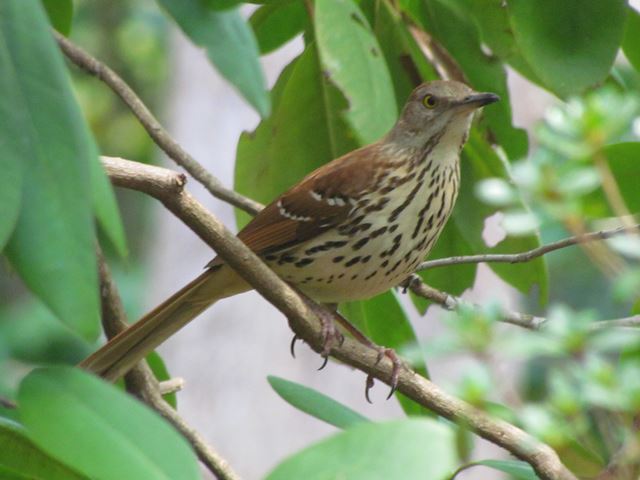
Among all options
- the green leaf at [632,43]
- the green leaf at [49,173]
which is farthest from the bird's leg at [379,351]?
the green leaf at [49,173]

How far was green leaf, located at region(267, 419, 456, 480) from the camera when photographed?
46.4 inches

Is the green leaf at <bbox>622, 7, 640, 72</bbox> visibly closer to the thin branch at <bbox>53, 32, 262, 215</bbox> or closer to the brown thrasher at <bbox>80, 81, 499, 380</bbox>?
the brown thrasher at <bbox>80, 81, 499, 380</bbox>

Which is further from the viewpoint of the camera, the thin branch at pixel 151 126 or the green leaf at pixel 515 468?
the thin branch at pixel 151 126

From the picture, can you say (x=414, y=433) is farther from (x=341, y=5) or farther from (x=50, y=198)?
(x=341, y=5)

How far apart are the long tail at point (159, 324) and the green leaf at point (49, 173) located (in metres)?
1.34

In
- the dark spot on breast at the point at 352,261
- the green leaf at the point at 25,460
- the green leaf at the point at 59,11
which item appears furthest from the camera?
the dark spot on breast at the point at 352,261

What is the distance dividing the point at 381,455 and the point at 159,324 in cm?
178

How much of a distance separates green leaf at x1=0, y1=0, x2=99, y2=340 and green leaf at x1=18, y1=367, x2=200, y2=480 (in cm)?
8

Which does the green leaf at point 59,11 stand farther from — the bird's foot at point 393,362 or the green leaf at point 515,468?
the green leaf at point 515,468

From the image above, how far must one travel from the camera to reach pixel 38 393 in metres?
1.40

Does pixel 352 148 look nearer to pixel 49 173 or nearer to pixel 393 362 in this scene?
pixel 393 362

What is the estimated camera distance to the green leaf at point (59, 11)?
7.59 ft

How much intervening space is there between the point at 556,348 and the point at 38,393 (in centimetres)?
59

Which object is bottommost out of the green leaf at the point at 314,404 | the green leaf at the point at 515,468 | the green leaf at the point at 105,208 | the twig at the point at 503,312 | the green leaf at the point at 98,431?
the green leaf at the point at 515,468
